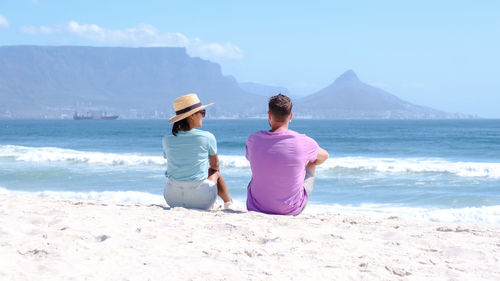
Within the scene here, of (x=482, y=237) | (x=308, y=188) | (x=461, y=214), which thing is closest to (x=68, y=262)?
(x=308, y=188)

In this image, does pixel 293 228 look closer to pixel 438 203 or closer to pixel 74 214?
pixel 74 214

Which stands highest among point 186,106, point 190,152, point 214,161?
point 186,106

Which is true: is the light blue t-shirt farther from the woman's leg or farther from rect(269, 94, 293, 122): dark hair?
rect(269, 94, 293, 122): dark hair

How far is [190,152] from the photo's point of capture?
492 centimetres

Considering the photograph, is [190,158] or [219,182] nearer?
[190,158]

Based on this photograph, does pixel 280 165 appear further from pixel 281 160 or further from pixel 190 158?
pixel 190 158

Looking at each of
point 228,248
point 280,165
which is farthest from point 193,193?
point 228,248

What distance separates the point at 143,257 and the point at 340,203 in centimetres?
544

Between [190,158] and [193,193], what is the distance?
414mm

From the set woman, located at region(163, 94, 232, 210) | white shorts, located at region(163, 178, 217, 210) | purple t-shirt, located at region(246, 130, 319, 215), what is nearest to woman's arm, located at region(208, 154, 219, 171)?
woman, located at region(163, 94, 232, 210)

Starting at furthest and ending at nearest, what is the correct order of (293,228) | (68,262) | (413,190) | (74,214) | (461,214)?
1. (413,190)
2. (461,214)
3. (74,214)
4. (293,228)
5. (68,262)

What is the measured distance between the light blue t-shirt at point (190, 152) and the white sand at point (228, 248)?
0.43 meters

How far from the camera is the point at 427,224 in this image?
5.11m

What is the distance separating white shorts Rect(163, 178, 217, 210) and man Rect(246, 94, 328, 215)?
55cm
